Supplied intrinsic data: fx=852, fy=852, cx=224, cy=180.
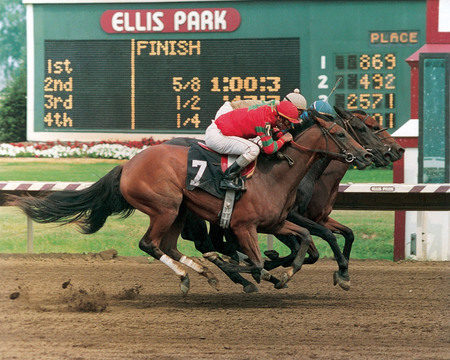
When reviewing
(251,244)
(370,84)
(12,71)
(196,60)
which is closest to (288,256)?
(251,244)

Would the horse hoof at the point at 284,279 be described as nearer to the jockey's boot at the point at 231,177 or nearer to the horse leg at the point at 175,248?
the horse leg at the point at 175,248

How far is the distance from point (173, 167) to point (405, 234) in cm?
353

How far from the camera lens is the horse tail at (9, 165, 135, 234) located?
238 inches

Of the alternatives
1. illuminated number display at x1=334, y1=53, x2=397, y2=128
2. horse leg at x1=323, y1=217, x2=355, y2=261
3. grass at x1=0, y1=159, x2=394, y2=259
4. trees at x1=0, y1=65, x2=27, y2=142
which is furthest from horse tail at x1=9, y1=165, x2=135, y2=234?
trees at x1=0, y1=65, x2=27, y2=142

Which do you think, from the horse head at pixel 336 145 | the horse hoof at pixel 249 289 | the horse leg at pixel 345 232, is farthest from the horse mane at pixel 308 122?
the horse hoof at pixel 249 289

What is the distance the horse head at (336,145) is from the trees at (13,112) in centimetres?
681

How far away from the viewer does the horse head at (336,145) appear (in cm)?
575

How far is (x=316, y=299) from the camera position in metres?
6.04

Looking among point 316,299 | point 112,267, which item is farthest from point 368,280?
point 112,267

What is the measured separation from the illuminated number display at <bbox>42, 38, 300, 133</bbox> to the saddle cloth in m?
4.79

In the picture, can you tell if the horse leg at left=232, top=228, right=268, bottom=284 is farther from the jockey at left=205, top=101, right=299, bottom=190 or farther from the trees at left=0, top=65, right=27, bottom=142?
the trees at left=0, top=65, right=27, bottom=142

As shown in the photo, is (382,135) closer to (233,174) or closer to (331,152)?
(331,152)

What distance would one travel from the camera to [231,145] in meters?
5.60

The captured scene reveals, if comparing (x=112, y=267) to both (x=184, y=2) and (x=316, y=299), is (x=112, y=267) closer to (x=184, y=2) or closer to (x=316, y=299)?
(x=316, y=299)
